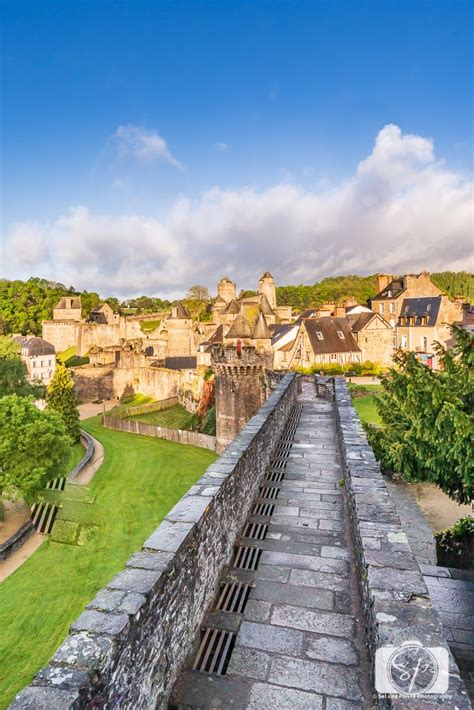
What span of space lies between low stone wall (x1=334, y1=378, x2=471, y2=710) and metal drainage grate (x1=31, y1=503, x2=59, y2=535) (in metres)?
18.8

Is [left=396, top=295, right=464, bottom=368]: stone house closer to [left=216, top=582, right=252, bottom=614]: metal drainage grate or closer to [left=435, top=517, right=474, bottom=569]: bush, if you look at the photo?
[left=435, top=517, right=474, bottom=569]: bush

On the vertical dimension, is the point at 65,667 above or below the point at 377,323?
below

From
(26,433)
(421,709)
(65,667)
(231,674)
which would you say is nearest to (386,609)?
(421,709)

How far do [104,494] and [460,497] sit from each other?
20.2 meters

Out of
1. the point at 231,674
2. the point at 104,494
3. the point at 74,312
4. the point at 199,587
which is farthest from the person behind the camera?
the point at 74,312

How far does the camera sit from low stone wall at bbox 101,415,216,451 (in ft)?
102

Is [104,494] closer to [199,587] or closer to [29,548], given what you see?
[29,548]

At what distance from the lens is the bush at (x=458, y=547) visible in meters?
9.06

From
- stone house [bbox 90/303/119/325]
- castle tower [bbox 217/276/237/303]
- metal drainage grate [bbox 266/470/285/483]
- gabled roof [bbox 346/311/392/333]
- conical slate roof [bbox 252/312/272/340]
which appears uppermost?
castle tower [bbox 217/276/237/303]

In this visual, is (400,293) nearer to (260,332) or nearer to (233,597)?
(260,332)

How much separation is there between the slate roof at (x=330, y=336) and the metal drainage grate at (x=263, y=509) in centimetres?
3296

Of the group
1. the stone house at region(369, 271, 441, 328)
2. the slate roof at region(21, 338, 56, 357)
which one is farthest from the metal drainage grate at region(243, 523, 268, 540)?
the slate roof at region(21, 338, 56, 357)

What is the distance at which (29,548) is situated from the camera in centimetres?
1872

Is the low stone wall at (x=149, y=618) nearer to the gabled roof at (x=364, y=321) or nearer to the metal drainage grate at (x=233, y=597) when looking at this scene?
the metal drainage grate at (x=233, y=597)
